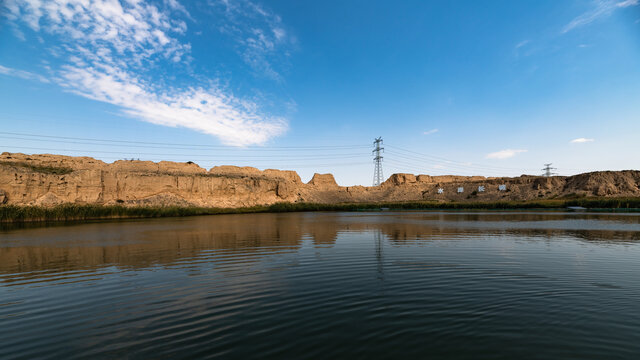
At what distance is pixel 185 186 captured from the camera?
233 ft

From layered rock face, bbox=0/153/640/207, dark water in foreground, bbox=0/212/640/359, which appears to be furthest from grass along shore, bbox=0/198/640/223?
dark water in foreground, bbox=0/212/640/359

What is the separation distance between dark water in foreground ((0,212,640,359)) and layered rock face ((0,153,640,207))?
55.0 meters

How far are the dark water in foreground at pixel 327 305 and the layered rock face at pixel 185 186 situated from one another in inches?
2165

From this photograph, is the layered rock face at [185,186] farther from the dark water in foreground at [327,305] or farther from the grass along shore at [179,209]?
the dark water in foreground at [327,305]

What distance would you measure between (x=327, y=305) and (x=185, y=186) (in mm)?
71451

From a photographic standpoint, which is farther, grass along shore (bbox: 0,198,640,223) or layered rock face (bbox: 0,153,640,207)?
layered rock face (bbox: 0,153,640,207)

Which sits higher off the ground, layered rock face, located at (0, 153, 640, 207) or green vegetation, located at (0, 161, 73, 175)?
green vegetation, located at (0, 161, 73, 175)

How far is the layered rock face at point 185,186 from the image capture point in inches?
2186

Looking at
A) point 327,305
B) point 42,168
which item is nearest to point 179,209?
point 42,168

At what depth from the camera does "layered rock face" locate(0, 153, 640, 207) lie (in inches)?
2186

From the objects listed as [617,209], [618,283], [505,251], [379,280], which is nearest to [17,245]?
[379,280]

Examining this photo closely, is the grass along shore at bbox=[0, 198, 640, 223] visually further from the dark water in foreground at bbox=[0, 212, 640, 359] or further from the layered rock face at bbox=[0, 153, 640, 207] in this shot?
the dark water in foreground at bbox=[0, 212, 640, 359]

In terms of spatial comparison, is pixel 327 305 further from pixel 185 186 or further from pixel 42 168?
pixel 42 168

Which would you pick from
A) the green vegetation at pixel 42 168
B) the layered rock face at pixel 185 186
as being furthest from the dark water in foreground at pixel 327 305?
the green vegetation at pixel 42 168
